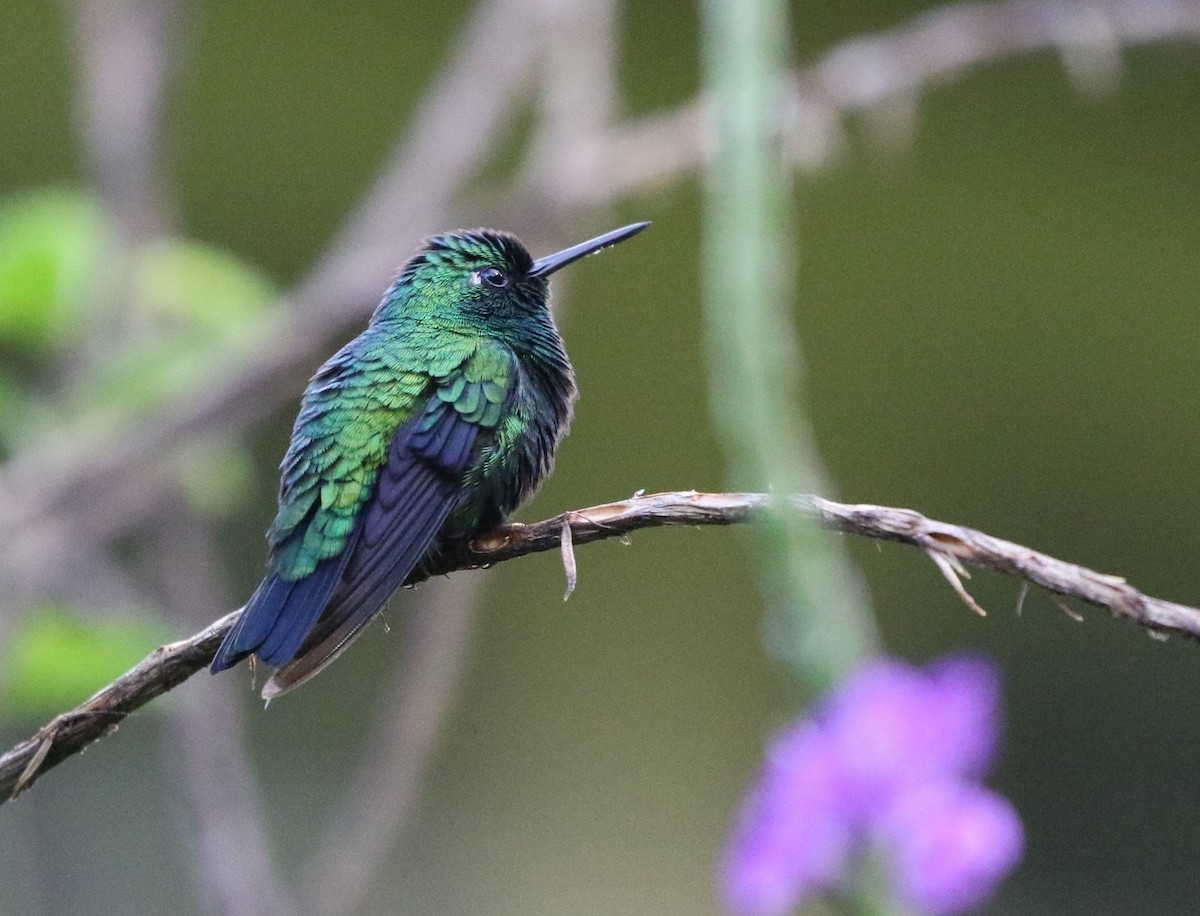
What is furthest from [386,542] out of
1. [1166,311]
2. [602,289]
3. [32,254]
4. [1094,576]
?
[1166,311]

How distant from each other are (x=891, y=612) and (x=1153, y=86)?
198 centimetres

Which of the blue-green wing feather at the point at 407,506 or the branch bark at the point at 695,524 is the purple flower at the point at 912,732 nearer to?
the branch bark at the point at 695,524

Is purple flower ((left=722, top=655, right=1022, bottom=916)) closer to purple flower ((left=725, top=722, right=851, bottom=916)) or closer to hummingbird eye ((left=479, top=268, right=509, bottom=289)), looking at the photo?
purple flower ((left=725, top=722, right=851, bottom=916))

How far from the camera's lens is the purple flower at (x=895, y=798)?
0.92 meters

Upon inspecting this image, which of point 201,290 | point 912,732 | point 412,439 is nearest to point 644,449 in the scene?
point 201,290

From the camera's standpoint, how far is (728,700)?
5.65 meters

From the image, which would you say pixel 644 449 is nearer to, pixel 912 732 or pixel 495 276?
pixel 495 276

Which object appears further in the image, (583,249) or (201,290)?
(201,290)

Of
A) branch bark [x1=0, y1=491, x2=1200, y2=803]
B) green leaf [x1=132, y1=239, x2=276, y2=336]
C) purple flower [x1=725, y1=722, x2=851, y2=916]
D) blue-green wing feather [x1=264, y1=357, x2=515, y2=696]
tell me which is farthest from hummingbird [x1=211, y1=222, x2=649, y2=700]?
green leaf [x1=132, y1=239, x2=276, y2=336]

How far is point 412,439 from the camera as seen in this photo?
2070 millimetres

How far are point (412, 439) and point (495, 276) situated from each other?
537 mm

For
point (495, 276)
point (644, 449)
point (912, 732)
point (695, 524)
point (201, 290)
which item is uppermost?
point (201, 290)

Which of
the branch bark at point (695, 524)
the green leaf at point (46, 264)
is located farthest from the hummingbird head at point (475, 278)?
the branch bark at point (695, 524)

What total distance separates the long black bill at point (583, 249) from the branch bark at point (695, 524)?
751mm
